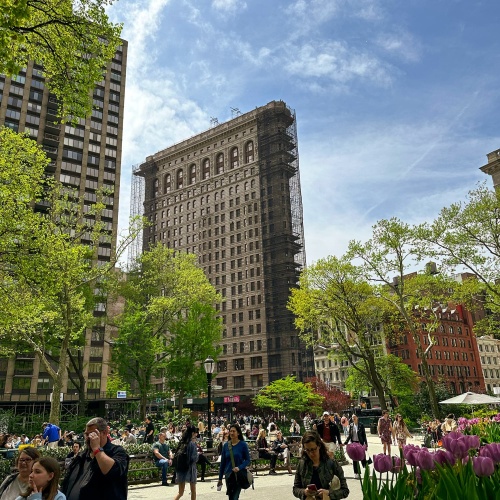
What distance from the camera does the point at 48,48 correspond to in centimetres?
1208

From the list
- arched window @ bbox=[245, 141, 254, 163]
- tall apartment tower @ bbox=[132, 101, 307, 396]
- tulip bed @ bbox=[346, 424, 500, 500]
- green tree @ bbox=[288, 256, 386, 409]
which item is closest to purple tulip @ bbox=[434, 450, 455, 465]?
tulip bed @ bbox=[346, 424, 500, 500]

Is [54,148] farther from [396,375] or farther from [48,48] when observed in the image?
[48,48]

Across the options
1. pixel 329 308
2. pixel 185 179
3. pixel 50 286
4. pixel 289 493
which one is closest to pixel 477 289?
pixel 329 308

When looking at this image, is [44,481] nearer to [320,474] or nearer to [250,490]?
[320,474]

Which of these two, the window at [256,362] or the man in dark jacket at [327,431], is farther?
the window at [256,362]

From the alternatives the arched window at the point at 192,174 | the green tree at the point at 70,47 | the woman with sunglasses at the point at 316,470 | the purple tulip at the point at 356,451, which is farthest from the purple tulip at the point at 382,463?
the arched window at the point at 192,174

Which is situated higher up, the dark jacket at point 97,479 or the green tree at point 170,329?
the green tree at point 170,329

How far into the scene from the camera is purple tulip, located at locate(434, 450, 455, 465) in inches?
130

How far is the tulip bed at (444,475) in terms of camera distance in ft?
8.70

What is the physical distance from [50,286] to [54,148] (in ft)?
197

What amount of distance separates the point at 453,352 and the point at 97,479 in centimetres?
9394

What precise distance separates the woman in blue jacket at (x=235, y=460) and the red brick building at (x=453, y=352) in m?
74.5

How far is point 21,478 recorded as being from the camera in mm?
4824

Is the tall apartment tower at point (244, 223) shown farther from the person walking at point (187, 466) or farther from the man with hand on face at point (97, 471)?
the man with hand on face at point (97, 471)
